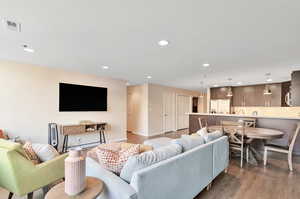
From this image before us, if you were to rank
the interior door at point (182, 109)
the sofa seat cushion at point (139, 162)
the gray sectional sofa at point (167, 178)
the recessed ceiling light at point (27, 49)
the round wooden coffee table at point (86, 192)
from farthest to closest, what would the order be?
the interior door at point (182, 109) → the recessed ceiling light at point (27, 49) → the sofa seat cushion at point (139, 162) → the gray sectional sofa at point (167, 178) → the round wooden coffee table at point (86, 192)

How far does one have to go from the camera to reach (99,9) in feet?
5.40

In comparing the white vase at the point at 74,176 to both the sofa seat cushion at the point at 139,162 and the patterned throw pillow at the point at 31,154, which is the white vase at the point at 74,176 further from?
the patterned throw pillow at the point at 31,154

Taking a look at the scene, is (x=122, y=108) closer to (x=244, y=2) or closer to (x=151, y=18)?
(x=151, y=18)

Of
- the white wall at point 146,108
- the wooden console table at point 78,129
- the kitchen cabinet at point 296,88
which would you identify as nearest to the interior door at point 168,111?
the white wall at point 146,108

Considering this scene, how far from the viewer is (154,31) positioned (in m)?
2.11

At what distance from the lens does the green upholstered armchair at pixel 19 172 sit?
67.2 inches

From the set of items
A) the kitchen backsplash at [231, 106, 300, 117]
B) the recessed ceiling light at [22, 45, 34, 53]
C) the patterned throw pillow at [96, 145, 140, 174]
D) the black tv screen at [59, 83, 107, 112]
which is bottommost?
the patterned throw pillow at [96, 145, 140, 174]

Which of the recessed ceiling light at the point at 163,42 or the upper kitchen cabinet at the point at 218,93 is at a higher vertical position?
the recessed ceiling light at the point at 163,42

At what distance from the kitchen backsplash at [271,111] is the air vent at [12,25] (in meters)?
8.16

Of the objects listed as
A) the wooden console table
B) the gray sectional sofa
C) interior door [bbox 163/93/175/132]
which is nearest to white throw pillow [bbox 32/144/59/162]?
the gray sectional sofa

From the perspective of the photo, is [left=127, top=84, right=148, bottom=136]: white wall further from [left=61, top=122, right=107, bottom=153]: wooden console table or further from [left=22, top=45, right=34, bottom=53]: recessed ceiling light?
[left=22, top=45, right=34, bottom=53]: recessed ceiling light

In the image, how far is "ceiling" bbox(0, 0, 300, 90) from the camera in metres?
1.59

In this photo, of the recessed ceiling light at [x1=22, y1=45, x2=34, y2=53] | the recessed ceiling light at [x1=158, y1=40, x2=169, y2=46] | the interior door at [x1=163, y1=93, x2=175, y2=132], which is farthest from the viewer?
the interior door at [x1=163, y1=93, x2=175, y2=132]

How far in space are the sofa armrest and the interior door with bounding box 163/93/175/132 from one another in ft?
19.6
